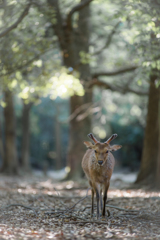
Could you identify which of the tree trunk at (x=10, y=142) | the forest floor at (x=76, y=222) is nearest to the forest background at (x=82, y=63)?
the tree trunk at (x=10, y=142)

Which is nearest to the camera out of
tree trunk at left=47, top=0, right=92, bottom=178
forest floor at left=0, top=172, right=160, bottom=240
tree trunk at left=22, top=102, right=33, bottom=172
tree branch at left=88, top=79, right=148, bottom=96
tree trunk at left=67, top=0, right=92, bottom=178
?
forest floor at left=0, top=172, right=160, bottom=240

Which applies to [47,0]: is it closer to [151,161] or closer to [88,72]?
[88,72]

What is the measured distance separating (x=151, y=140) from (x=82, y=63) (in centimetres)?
445

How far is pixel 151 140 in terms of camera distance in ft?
34.7

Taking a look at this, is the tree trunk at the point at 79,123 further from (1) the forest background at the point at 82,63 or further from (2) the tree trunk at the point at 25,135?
(2) the tree trunk at the point at 25,135

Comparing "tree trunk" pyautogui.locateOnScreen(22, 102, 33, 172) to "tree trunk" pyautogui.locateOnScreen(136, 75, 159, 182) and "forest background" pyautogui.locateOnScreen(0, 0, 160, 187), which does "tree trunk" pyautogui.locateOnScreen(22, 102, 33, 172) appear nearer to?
"forest background" pyautogui.locateOnScreen(0, 0, 160, 187)

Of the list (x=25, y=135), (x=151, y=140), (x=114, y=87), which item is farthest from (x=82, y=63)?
(x=25, y=135)

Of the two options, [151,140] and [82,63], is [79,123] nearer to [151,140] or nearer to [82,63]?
[82,63]

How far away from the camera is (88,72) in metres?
14.0

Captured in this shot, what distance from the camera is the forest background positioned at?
848 centimetres

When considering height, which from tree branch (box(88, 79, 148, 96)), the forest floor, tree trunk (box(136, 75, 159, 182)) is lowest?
the forest floor

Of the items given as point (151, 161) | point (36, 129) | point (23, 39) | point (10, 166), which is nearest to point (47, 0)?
point (23, 39)

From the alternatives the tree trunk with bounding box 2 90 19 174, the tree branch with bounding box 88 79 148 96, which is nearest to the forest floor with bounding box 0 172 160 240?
the tree branch with bounding box 88 79 148 96

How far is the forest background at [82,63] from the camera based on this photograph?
334 inches
